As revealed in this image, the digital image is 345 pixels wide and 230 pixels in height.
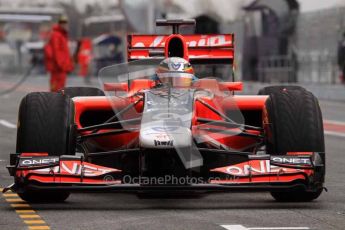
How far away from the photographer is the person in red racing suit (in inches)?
982

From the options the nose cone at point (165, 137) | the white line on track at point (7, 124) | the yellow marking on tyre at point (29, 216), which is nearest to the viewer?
the yellow marking on tyre at point (29, 216)

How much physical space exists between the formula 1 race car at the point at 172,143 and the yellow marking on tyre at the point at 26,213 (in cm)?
12

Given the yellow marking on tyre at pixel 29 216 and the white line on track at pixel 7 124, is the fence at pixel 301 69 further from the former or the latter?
the yellow marking on tyre at pixel 29 216

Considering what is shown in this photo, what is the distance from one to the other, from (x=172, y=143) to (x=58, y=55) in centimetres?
1594

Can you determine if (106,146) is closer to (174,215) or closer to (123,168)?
(123,168)

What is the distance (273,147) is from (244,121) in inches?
56.2

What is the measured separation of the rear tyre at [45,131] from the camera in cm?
1009

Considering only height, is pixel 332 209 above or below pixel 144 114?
below

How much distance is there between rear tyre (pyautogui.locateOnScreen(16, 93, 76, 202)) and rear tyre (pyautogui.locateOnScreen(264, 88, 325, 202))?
1.82 m

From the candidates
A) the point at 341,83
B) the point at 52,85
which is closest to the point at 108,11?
the point at 341,83

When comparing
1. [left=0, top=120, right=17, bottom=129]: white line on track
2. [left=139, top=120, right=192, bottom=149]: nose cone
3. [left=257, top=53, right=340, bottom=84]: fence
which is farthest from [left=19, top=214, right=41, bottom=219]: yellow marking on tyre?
[left=257, top=53, right=340, bottom=84]: fence

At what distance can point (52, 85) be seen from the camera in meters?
25.5

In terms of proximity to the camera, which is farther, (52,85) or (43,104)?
(52,85)

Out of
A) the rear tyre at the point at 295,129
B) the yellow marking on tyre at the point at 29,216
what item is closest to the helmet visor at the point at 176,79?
the rear tyre at the point at 295,129
